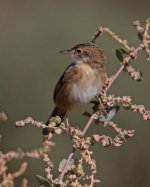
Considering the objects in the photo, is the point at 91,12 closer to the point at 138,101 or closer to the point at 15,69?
the point at 15,69

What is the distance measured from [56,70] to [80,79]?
16.6 feet

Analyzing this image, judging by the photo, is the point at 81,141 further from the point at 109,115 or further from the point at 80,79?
the point at 80,79

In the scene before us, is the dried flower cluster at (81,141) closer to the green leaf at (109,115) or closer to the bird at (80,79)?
the green leaf at (109,115)

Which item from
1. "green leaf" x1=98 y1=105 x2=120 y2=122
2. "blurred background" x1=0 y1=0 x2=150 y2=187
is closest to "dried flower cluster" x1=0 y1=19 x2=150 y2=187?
"green leaf" x1=98 y1=105 x2=120 y2=122

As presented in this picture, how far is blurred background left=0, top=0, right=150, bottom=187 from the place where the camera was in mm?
8109

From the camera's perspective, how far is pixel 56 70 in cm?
1051

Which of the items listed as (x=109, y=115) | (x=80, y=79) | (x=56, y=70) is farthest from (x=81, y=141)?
(x=56, y=70)

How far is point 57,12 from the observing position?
545 inches

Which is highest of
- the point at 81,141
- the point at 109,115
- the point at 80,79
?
the point at 80,79

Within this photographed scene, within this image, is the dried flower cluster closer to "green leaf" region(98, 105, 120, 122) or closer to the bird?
"green leaf" region(98, 105, 120, 122)

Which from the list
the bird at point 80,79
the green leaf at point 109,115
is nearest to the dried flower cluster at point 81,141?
the green leaf at point 109,115

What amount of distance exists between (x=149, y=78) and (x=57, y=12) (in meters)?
4.02

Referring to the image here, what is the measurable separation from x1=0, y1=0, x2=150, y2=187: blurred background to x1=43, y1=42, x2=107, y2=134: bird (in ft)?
5.34

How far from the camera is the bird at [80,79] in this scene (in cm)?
514
